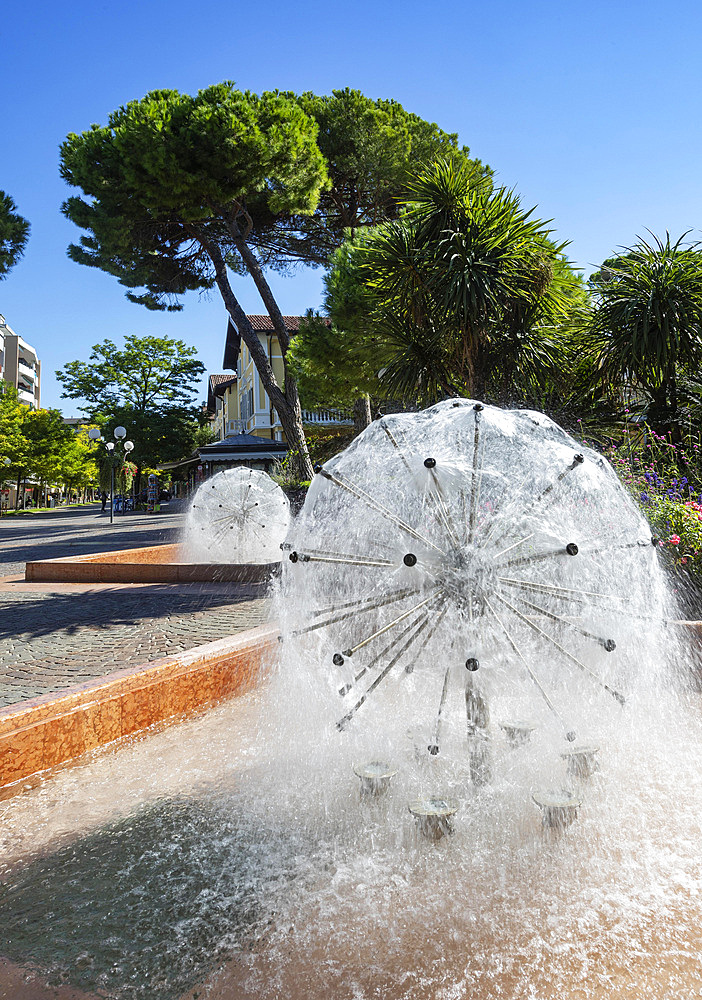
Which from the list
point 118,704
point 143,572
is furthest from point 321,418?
point 118,704

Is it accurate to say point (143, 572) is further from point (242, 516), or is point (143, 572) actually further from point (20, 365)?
point (20, 365)

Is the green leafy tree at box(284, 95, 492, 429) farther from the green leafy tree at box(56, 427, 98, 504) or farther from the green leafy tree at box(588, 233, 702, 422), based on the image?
the green leafy tree at box(56, 427, 98, 504)

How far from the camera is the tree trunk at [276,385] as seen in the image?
17.2 metres

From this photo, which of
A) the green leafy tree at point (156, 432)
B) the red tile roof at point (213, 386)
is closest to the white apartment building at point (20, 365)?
the red tile roof at point (213, 386)

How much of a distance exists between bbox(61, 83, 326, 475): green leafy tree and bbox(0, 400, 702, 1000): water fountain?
1338 centimetres

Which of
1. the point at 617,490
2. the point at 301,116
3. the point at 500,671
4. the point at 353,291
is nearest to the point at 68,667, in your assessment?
the point at 500,671

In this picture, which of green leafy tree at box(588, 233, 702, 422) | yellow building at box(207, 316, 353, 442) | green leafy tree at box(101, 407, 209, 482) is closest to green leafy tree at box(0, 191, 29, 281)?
yellow building at box(207, 316, 353, 442)

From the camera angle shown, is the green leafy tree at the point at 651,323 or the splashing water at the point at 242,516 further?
the splashing water at the point at 242,516

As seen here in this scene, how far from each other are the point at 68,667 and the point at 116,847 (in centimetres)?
241

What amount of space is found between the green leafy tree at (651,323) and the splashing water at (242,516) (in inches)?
206

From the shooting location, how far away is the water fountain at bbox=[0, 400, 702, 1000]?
2020mm

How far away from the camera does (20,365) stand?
82562 millimetres

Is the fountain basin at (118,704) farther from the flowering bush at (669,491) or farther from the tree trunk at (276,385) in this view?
the tree trunk at (276,385)

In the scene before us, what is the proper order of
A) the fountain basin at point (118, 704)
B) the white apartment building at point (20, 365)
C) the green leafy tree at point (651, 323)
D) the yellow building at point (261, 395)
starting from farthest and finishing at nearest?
the white apartment building at point (20, 365) → the yellow building at point (261, 395) → the green leafy tree at point (651, 323) → the fountain basin at point (118, 704)
